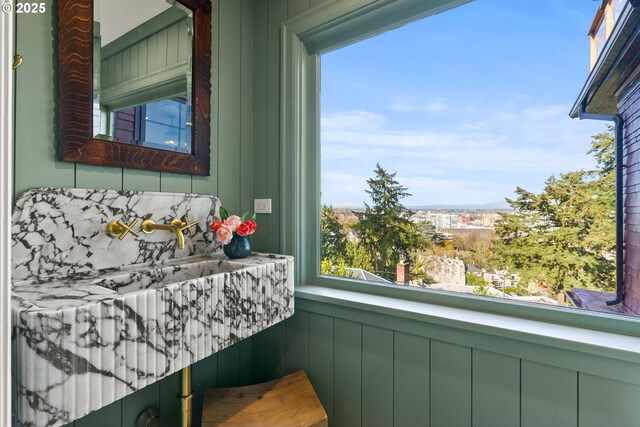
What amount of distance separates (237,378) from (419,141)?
5.08 ft

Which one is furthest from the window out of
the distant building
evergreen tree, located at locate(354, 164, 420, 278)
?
the distant building

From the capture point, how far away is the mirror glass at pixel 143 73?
1.35 metres

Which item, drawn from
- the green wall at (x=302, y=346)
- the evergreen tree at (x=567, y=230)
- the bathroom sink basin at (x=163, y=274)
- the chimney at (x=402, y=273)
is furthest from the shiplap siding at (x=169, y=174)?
the evergreen tree at (x=567, y=230)

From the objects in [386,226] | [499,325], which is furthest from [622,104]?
[386,226]

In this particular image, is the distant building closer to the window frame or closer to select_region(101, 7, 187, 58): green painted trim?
the window frame

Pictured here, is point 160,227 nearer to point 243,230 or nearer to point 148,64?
point 243,230

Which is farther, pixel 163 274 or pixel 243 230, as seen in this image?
pixel 243 230

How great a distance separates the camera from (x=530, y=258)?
4.29ft

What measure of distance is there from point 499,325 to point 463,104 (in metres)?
0.89

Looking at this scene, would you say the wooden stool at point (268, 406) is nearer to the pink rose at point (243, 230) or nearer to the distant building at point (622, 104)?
the pink rose at point (243, 230)

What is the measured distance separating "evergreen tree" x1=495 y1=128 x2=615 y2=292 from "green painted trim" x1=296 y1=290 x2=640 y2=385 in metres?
0.20

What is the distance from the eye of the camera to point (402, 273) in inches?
63.3

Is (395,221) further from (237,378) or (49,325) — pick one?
(49,325)

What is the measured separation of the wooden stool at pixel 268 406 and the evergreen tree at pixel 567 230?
98 centimetres
